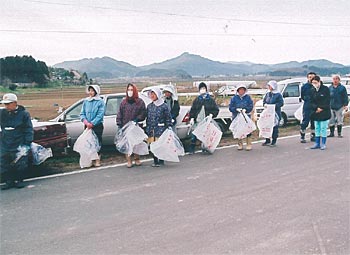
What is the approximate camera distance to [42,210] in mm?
5547

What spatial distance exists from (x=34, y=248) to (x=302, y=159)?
238 inches

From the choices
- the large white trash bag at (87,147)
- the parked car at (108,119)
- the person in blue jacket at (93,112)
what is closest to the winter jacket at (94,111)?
the person in blue jacket at (93,112)

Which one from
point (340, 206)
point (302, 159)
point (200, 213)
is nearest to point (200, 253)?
point (200, 213)

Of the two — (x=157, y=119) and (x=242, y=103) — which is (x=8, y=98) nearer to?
(x=157, y=119)

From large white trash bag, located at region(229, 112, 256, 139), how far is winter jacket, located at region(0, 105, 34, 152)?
5.03m

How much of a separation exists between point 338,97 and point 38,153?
841cm

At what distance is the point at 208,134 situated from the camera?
942cm

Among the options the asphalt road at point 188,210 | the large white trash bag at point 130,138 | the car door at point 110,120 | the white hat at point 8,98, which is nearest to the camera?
the asphalt road at point 188,210

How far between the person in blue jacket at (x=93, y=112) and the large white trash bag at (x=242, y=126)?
3.45 m

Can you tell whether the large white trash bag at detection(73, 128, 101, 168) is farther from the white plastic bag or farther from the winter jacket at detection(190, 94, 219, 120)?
the winter jacket at detection(190, 94, 219, 120)

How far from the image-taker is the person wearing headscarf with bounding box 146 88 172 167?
8273mm

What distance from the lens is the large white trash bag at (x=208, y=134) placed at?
30.7ft

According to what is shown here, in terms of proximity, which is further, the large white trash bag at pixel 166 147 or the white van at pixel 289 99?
the white van at pixel 289 99

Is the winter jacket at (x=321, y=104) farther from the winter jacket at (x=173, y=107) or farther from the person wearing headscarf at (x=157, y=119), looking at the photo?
the person wearing headscarf at (x=157, y=119)
